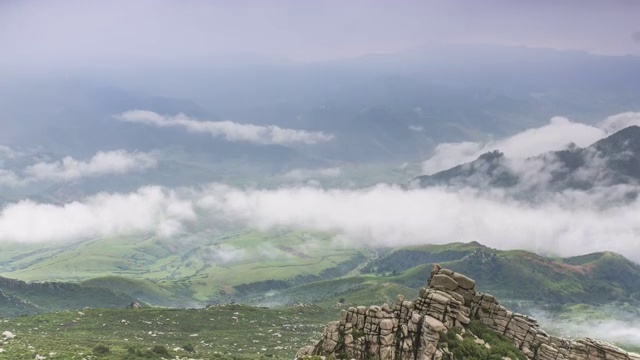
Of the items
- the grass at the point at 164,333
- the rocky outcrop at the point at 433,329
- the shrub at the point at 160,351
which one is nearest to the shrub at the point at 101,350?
the grass at the point at 164,333

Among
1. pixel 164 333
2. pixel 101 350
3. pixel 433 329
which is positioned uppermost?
pixel 433 329

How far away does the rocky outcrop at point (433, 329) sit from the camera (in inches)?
2267

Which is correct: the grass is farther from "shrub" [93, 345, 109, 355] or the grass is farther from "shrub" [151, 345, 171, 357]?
"shrub" [93, 345, 109, 355]

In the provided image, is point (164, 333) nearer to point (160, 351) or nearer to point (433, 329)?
point (160, 351)

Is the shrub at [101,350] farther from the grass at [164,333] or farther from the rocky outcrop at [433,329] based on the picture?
the rocky outcrop at [433,329]

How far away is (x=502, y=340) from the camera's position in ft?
200

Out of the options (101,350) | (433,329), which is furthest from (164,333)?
(433,329)

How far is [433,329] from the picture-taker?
56.7m

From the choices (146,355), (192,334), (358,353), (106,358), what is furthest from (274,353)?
(358,353)

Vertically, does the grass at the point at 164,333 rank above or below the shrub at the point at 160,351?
below

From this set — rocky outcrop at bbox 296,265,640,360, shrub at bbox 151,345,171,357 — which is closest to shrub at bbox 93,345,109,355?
shrub at bbox 151,345,171,357

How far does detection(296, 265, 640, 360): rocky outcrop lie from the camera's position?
189 ft

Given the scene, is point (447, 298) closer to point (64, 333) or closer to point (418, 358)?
point (418, 358)

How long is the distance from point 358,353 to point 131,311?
157m
